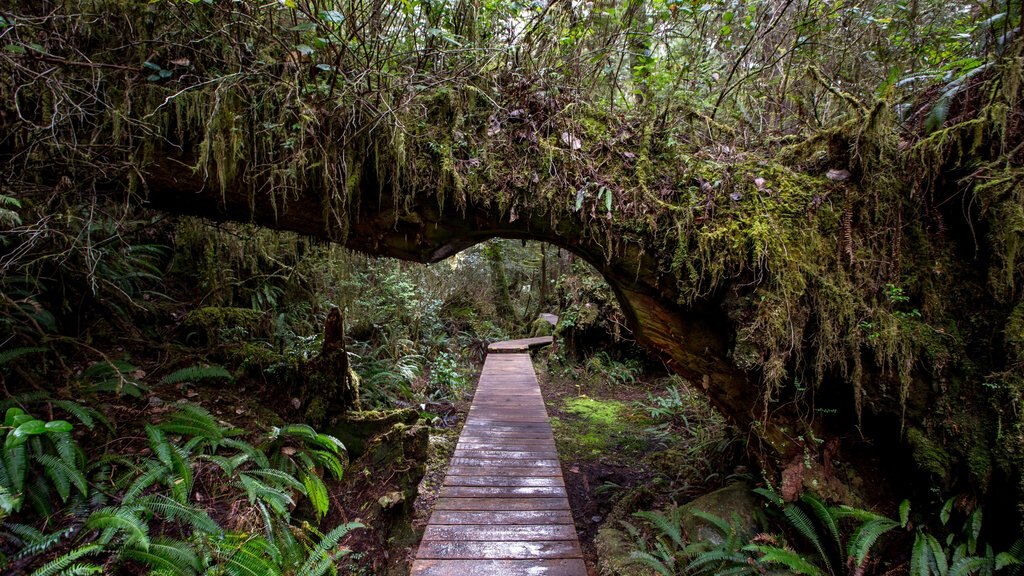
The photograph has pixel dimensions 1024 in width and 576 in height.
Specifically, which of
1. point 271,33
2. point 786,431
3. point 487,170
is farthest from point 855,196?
point 271,33

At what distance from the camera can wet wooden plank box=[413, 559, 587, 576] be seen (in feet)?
9.93

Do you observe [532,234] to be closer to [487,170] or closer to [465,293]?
[487,170]

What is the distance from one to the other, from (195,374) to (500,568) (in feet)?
10.8

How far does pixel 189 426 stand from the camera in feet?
10.5

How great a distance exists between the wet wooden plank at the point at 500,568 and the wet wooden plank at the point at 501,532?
25 centimetres

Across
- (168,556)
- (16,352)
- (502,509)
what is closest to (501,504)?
(502,509)

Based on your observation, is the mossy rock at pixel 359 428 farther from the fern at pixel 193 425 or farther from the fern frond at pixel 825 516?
the fern frond at pixel 825 516

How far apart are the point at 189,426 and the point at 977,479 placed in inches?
228

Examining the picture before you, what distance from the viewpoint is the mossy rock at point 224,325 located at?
14.6 ft

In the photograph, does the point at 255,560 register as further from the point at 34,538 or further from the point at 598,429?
the point at 598,429

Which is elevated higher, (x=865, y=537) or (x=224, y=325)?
(x=224, y=325)

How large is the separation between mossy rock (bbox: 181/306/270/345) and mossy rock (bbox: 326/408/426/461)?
169 cm

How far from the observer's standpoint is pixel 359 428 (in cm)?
430

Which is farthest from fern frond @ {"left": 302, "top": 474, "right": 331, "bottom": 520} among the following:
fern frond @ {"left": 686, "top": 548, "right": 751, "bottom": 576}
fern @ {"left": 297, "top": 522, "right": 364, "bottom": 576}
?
fern frond @ {"left": 686, "top": 548, "right": 751, "bottom": 576}
